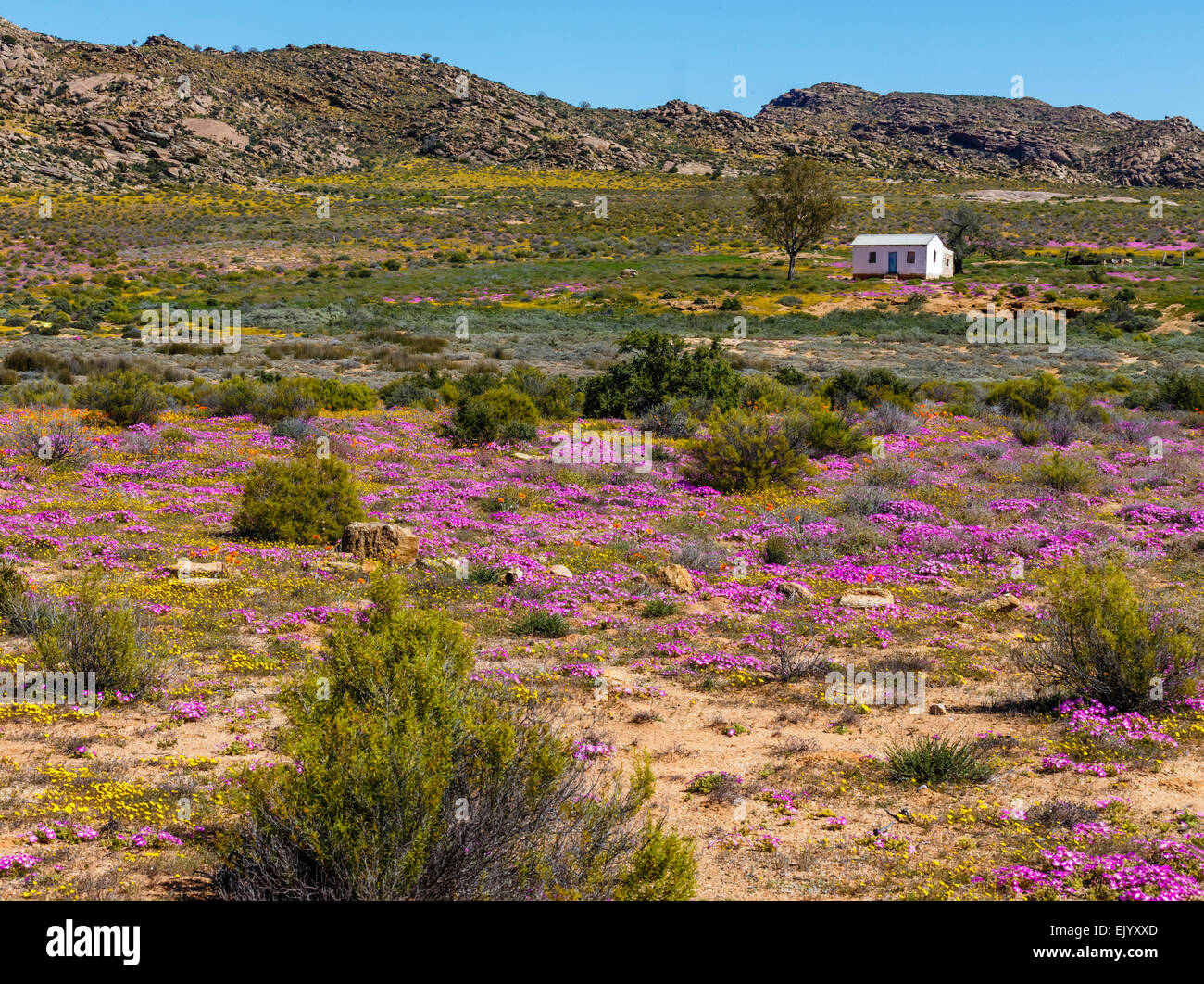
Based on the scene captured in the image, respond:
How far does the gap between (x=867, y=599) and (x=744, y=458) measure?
5.88 meters

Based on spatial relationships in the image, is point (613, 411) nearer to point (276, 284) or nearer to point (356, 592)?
point (356, 592)

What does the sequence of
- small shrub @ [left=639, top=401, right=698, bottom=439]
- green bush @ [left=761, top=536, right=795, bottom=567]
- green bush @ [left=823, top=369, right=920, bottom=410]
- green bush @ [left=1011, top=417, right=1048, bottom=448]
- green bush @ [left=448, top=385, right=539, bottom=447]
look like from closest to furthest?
green bush @ [left=761, top=536, right=795, bottom=567]
green bush @ [left=448, top=385, right=539, bottom=447]
green bush @ [left=1011, top=417, right=1048, bottom=448]
small shrub @ [left=639, top=401, right=698, bottom=439]
green bush @ [left=823, top=369, right=920, bottom=410]

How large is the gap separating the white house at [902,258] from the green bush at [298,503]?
56308 millimetres

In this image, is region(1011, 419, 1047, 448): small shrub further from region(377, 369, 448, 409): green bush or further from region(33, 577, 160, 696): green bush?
region(33, 577, 160, 696): green bush

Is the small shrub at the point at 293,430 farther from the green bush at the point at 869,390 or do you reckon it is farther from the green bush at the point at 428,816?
the green bush at the point at 428,816

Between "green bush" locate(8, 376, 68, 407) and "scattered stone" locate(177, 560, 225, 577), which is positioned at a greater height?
"green bush" locate(8, 376, 68, 407)

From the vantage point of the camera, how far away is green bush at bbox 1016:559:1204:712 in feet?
23.7

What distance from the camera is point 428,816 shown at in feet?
13.5

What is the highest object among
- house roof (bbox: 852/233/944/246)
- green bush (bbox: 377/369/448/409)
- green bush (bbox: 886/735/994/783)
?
house roof (bbox: 852/233/944/246)

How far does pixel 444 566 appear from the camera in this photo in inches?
433

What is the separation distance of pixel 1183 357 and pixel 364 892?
131 feet

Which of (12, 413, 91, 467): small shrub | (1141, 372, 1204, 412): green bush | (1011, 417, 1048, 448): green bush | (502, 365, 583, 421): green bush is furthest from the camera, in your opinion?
(1141, 372, 1204, 412): green bush

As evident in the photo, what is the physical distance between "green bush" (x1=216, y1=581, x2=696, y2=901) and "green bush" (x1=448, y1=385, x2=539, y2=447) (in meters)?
14.3

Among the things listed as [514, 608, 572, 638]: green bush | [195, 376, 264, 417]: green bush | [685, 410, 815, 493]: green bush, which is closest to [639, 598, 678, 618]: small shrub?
[514, 608, 572, 638]: green bush
